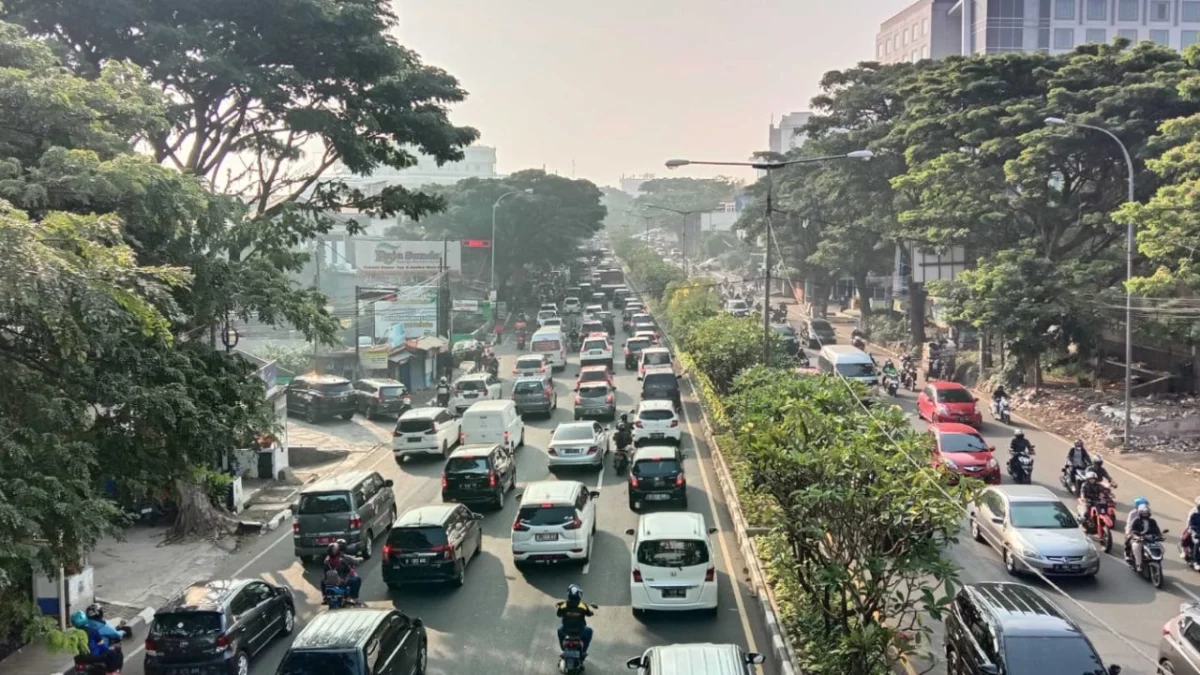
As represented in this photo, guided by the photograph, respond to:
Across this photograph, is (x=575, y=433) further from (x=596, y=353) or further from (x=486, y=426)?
(x=596, y=353)

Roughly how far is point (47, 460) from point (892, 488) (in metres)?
9.27

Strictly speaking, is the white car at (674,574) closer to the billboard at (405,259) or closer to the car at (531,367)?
the car at (531,367)

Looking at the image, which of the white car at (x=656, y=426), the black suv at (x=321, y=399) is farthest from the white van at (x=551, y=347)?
the white car at (x=656, y=426)

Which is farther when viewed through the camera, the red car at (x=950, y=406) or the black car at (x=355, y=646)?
the red car at (x=950, y=406)

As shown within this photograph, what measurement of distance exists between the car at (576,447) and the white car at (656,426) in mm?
1614

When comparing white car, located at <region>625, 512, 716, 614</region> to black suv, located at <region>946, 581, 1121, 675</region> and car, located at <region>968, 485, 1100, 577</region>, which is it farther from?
car, located at <region>968, 485, 1100, 577</region>

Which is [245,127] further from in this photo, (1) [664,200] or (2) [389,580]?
(1) [664,200]

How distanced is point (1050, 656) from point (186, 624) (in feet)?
33.2

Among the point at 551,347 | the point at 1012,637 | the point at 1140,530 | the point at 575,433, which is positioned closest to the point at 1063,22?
the point at 551,347

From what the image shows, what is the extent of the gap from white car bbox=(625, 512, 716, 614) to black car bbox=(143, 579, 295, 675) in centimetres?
521

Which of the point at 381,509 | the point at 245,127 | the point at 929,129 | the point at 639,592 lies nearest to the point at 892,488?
the point at 639,592

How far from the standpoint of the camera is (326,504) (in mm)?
18188

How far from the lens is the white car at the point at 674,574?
557 inches

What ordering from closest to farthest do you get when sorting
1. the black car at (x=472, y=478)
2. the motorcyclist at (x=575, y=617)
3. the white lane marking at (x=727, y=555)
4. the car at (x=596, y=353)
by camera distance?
1. the motorcyclist at (x=575, y=617)
2. the white lane marking at (x=727, y=555)
3. the black car at (x=472, y=478)
4. the car at (x=596, y=353)
